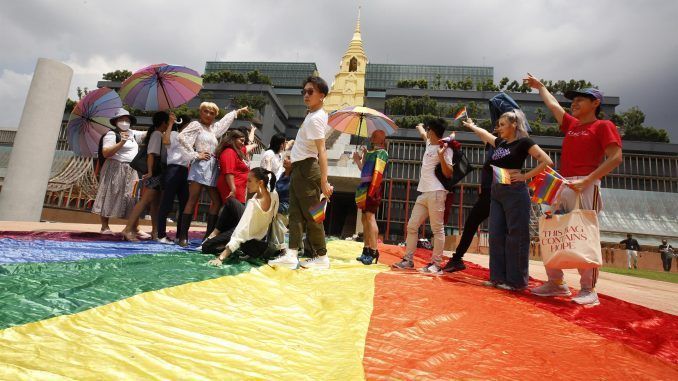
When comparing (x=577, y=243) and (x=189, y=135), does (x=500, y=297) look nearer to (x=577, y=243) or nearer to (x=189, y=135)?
(x=577, y=243)

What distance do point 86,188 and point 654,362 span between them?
1518 cm

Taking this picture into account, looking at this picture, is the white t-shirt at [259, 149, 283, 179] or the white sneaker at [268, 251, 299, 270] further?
the white t-shirt at [259, 149, 283, 179]

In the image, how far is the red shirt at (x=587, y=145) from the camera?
2768 mm

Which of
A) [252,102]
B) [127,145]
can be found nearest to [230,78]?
[252,102]

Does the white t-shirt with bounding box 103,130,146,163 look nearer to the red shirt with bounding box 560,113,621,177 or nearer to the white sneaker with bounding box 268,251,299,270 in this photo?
the white sneaker with bounding box 268,251,299,270

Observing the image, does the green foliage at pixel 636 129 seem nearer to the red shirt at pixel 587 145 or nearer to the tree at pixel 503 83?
the tree at pixel 503 83

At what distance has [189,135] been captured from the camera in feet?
13.7

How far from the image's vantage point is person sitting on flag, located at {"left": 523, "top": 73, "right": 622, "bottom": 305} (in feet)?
8.88

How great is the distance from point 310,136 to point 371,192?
1247 mm

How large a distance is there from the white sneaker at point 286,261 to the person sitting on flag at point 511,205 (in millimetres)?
1774

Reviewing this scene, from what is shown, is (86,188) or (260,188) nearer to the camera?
(260,188)

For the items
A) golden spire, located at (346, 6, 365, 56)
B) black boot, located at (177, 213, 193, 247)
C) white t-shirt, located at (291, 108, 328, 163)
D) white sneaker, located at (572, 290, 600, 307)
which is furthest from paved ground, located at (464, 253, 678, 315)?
golden spire, located at (346, 6, 365, 56)

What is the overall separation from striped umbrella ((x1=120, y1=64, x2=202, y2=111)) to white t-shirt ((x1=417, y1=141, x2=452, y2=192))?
3.42 meters

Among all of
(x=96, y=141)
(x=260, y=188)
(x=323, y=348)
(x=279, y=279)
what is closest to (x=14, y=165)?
(x=96, y=141)
